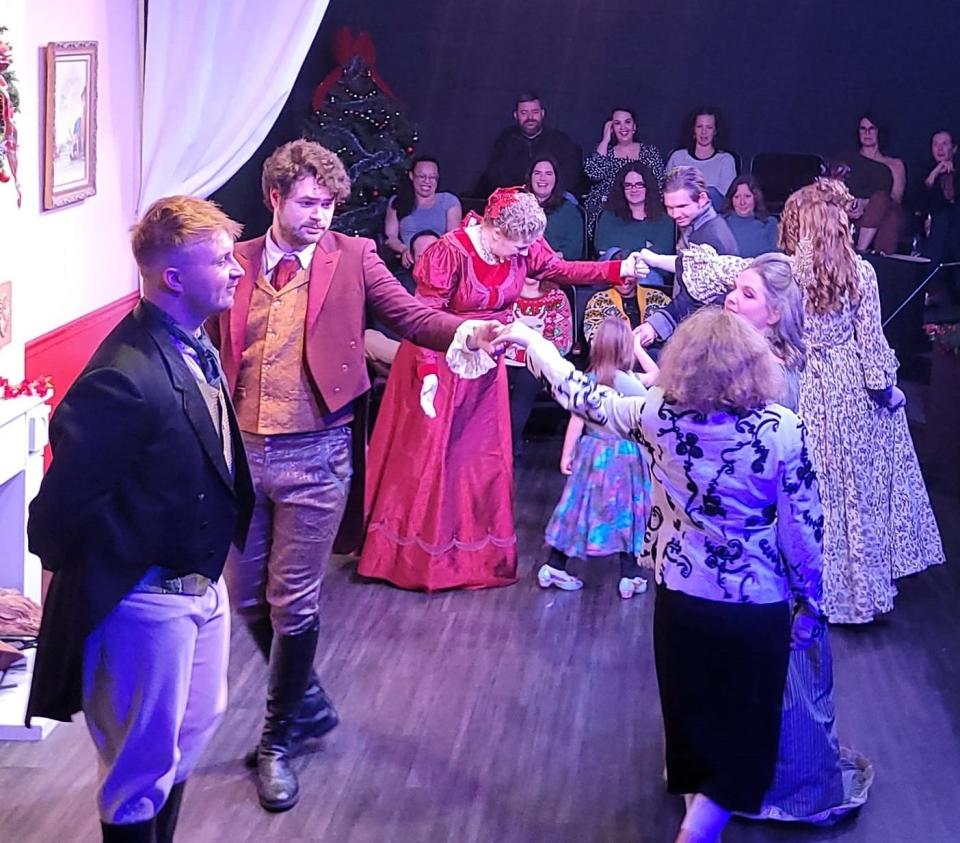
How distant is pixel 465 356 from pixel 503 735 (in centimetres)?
114

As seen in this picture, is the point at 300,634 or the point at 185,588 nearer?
the point at 185,588

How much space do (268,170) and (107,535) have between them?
1209 mm

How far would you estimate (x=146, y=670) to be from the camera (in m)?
2.58

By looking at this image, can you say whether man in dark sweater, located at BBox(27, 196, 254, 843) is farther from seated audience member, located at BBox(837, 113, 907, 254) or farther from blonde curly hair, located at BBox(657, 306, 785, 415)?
seated audience member, located at BBox(837, 113, 907, 254)

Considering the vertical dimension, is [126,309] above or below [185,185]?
below

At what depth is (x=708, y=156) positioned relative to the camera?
8.38 m

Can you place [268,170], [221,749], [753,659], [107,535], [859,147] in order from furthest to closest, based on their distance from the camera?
[859,147], [221,749], [268,170], [753,659], [107,535]

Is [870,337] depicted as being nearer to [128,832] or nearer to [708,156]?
[128,832]

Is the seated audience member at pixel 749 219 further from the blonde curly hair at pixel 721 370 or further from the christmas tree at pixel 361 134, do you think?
the blonde curly hair at pixel 721 370

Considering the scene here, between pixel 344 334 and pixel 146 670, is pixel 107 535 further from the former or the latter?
pixel 344 334

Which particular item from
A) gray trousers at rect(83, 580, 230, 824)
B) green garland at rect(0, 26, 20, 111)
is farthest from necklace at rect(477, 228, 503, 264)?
gray trousers at rect(83, 580, 230, 824)

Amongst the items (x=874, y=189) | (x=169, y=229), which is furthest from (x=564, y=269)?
(x=874, y=189)

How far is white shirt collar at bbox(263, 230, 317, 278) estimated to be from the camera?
3467mm

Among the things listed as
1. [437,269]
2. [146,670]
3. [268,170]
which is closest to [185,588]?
[146,670]
